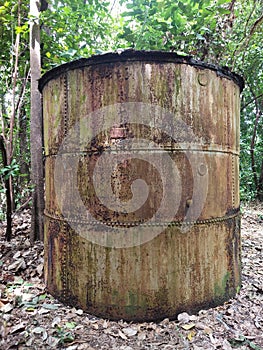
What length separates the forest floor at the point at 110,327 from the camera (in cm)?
269

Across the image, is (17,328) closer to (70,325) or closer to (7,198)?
(70,325)

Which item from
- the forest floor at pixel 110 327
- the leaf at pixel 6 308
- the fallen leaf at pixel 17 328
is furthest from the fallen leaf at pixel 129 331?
the leaf at pixel 6 308

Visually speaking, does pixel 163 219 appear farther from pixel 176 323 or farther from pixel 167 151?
pixel 176 323

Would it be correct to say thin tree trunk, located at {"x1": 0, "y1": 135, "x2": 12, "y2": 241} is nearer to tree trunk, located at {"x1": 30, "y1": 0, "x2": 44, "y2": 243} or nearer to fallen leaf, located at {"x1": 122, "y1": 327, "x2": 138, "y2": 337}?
tree trunk, located at {"x1": 30, "y1": 0, "x2": 44, "y2": 243}

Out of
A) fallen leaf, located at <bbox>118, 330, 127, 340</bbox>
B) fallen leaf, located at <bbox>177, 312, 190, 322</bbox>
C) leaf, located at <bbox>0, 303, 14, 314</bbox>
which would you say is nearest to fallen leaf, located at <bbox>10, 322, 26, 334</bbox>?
leaf, located at <bbox>0, 303, 14, 314</bbox>

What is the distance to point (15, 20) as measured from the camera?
5289mm

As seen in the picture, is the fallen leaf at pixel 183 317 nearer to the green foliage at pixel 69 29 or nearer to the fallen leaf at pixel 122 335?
the fallen leaf at pixel 122 335

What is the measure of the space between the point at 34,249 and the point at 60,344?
220 centimetres

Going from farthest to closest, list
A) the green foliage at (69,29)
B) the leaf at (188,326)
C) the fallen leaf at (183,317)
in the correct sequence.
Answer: the green foliage at (69,29)
the fallen leaf at (183,317)
the leaf at (188,326)

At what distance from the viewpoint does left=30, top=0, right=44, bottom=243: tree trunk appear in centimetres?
472

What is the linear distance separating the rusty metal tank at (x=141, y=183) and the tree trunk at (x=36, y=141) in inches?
62.9

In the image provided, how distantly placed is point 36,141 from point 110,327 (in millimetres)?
3100

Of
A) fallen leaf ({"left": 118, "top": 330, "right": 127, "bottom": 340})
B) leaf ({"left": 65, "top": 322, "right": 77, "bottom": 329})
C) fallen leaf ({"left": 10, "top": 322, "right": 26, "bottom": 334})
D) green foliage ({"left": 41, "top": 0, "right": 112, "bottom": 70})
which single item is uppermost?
green foliage ({"left": 41, "top": 0, "right": 112, "bottom": 70})

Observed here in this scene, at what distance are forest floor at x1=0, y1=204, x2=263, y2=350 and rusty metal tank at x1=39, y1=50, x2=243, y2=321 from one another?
142 mm
